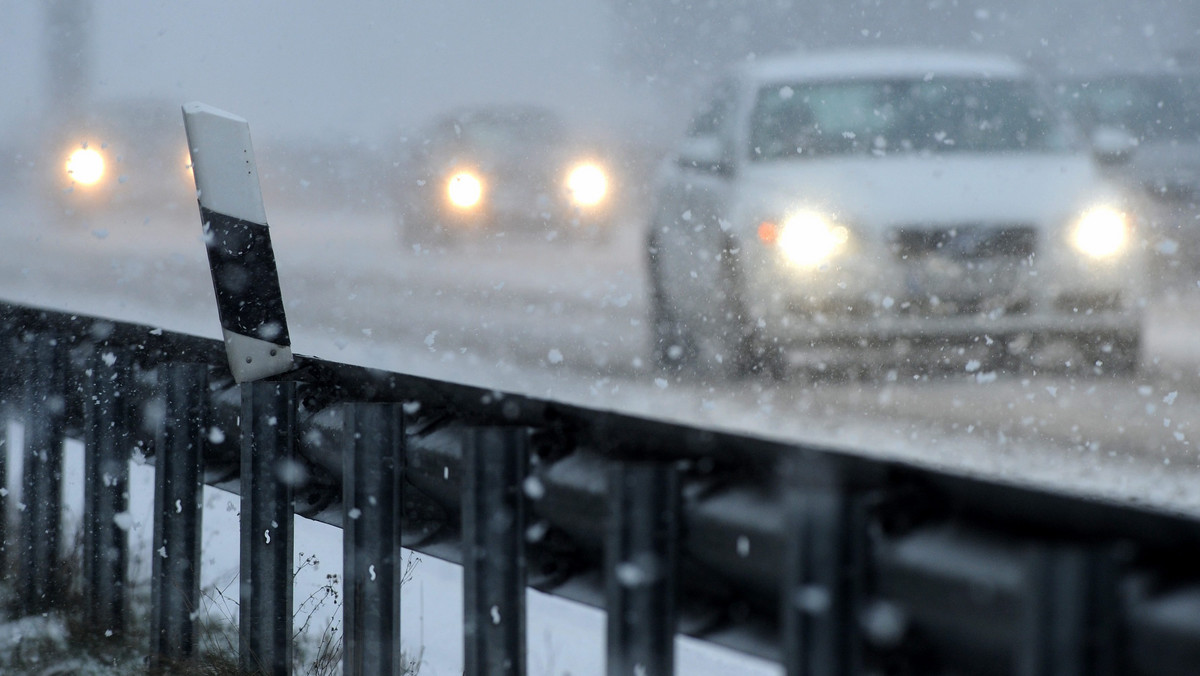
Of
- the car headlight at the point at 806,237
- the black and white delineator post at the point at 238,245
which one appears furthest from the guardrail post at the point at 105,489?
the car headlight at the point at 806,237

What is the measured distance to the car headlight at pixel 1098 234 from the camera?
545 centimetres

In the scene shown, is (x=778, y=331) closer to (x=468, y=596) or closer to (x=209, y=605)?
(x=209, y=605)

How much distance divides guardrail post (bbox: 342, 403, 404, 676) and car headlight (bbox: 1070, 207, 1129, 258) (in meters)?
4.27

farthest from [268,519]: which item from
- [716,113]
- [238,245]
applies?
[716,113]

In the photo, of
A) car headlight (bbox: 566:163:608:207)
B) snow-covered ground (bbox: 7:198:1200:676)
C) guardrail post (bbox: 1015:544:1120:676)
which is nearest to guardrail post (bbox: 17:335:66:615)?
snow-covered ground (bbox: 7:198:1200:676)

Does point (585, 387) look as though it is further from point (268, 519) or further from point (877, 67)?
point (268, 519)

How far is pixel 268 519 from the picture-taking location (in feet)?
7.41

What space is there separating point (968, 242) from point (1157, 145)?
5.41m

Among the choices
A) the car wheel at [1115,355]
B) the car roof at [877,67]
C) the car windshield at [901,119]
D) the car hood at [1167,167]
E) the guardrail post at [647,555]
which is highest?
the car roof at [877,67]

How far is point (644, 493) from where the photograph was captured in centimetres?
157

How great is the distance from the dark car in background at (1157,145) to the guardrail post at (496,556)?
8.25 metres

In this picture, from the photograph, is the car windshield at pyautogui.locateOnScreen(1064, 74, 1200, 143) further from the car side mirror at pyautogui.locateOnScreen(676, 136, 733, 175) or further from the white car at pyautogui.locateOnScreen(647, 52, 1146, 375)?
the car side mirror at pyautogui.locateOnScreen(676, 136, 733, 175)

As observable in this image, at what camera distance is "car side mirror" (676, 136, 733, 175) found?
19.6 ft

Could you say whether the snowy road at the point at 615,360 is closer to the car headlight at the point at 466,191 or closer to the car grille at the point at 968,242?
the car grille at the point at 968,242
